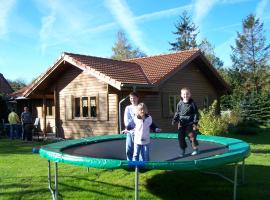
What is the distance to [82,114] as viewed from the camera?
15867mm

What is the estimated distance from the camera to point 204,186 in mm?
6562

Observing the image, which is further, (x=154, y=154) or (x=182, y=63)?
(x=182, y=63)

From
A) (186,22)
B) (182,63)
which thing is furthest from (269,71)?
(182,63)

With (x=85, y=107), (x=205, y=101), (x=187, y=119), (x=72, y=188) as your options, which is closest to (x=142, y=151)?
(x=187, y=119)

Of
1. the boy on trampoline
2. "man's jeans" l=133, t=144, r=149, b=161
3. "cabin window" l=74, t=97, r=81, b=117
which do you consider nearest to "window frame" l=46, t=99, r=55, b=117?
"cabin window" l=74, t=97, r=81, b=117

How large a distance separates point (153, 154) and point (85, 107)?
944cm

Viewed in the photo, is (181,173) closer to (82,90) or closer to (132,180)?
(132,180)

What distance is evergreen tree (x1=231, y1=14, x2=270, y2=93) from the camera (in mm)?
34219

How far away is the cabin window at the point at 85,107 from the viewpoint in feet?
50.7

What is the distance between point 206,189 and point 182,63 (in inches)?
408

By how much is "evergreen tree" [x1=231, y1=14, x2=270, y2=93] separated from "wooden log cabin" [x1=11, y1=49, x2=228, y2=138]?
16749 millimetres

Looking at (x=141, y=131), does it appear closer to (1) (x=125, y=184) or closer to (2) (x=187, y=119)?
(2) (x=187, y=119)

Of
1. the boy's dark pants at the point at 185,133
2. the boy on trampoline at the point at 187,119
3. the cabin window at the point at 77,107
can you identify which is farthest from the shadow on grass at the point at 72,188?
the cabin window at the point at 77,107

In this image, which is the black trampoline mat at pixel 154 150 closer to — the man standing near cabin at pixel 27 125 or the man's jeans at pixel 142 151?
the man's jeans at pixel 142 151
